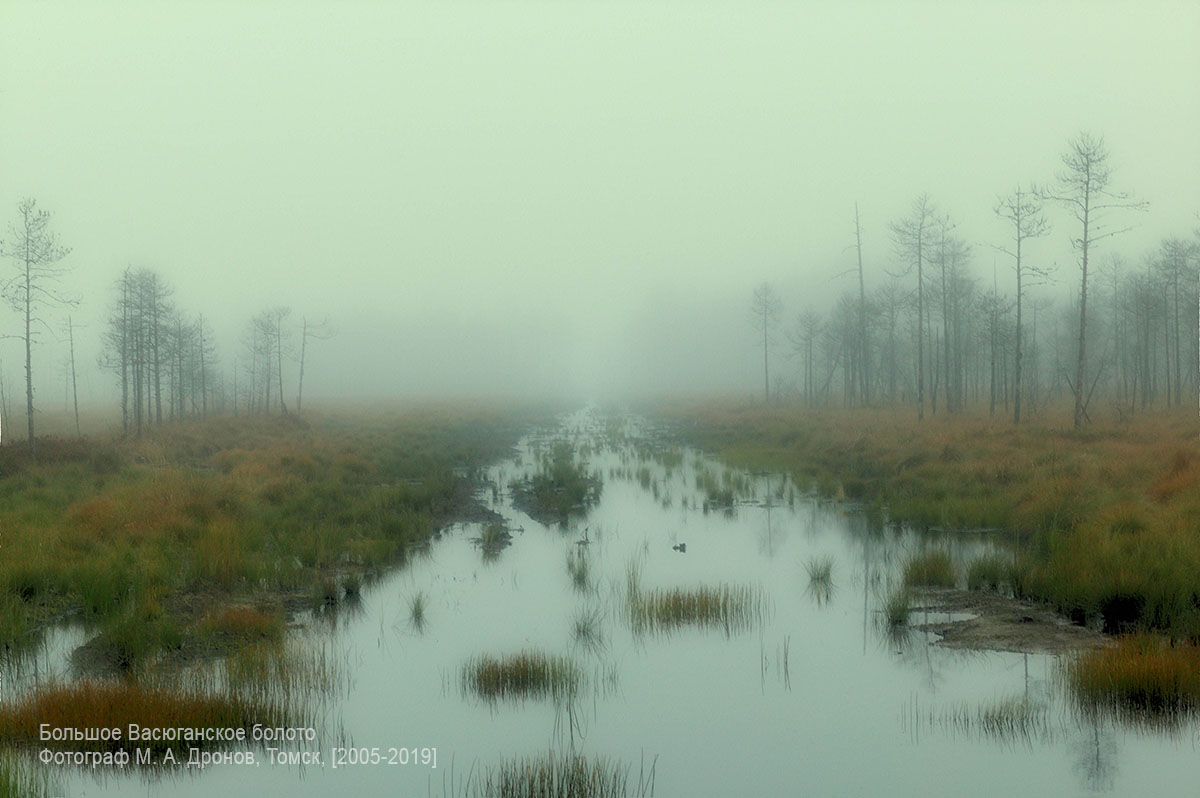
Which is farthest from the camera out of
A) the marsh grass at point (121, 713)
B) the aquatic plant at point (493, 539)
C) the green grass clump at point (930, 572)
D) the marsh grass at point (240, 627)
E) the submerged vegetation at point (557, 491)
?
the submerged vegetation at point (557, 491)

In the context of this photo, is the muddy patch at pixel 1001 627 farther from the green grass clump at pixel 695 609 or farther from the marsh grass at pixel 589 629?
the marsh grass at pixel 589 629

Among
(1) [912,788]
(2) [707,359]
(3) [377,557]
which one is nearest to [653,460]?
(3) [377,557]

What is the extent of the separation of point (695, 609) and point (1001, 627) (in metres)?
3.58

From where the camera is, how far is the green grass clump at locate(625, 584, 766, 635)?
9680 mm

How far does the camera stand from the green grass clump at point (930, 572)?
1103cm

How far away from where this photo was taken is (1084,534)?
11.3m

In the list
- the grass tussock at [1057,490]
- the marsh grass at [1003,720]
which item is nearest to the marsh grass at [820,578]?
the grass tussock at [1057,490]

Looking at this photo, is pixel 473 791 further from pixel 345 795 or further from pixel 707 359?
pixel 707 359

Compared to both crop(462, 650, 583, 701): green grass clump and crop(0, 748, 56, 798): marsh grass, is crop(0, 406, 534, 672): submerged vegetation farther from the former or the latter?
crop(462, 650, 583, 701): green grass clump

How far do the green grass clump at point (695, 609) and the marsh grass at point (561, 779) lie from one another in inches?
146

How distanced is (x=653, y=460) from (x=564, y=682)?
22801 millimetres

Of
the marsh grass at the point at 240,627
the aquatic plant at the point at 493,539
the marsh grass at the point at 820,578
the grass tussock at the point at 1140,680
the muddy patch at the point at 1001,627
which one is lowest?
the aquatic plant at the point at 493,539

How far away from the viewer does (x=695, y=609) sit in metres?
10.1

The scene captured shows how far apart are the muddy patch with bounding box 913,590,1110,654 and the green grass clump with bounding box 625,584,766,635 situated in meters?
2.09
